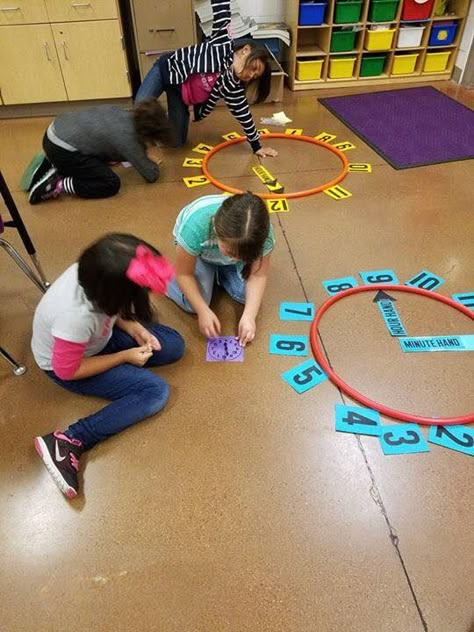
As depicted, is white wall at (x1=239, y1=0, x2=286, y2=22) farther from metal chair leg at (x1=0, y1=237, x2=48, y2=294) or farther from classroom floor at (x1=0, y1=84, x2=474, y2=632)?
metal chair leg at (x1=0, y1=237, x2=48, y2=294)

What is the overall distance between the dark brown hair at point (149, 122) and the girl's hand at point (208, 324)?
1.25 meters

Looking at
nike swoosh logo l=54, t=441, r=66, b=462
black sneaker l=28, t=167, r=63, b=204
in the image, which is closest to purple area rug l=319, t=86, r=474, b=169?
black sneaker l=28, t=167, r=63, b=204

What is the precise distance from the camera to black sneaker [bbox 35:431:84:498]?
138 centimetres

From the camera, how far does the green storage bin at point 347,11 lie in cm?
375

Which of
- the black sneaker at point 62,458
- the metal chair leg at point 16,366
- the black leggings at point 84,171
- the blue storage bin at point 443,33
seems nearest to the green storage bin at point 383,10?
the blue storage bin at point 443,33

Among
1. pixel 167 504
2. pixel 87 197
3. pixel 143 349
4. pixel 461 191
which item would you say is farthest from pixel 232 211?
pixel 461 191

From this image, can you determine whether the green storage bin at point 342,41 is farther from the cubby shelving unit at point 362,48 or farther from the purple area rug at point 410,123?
the purple area rug at point 410,123

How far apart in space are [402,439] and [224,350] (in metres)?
0.72

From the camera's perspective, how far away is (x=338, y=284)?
7.04ft

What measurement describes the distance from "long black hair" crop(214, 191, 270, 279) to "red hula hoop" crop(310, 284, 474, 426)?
521 mm

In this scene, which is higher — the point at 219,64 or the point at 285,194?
the point at 219,64

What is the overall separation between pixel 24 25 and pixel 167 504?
136 inches

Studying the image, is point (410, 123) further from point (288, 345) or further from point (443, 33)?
point (288, 345)

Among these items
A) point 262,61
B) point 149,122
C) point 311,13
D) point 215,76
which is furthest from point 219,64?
point 311,13
